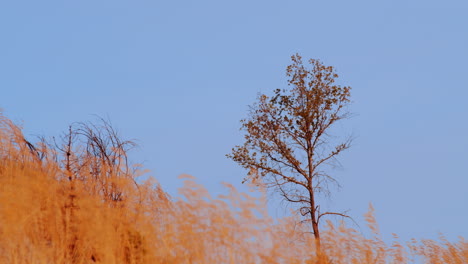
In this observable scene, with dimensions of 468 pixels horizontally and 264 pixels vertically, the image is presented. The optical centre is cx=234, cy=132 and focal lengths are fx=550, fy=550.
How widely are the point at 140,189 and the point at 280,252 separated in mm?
3189

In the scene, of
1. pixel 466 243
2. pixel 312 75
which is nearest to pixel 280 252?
pixel 466 243

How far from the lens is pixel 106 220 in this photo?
8656 millimetres

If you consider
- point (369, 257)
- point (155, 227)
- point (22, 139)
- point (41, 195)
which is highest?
point (22, 139)

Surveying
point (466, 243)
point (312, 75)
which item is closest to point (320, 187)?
point (312, 75)

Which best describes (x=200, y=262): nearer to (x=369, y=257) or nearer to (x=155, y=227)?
(x=155, y=227)

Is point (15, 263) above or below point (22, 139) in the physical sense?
below

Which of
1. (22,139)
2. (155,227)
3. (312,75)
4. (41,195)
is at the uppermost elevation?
(312,75)

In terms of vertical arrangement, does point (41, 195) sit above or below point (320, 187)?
below

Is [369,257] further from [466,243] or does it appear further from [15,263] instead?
[15,263]

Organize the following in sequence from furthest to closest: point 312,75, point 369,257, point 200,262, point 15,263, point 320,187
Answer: point 312,75, point 320,187, point 369,257, point 200,262, point 15,263

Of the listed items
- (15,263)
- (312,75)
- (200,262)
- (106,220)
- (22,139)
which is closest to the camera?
(15,263)

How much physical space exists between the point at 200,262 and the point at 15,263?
2.56 meters

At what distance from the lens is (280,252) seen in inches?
332

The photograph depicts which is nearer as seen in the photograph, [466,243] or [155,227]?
[155,227]
